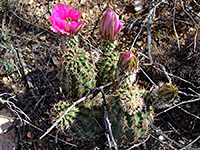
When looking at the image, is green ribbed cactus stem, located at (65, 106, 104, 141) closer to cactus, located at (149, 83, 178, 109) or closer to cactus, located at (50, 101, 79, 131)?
cactus, located at (50, 101, 79, 131)

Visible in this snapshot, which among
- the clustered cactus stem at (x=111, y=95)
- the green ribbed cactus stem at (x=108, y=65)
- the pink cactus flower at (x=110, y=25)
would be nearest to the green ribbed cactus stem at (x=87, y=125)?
the clustered cactus stem at (x=111, y=95)

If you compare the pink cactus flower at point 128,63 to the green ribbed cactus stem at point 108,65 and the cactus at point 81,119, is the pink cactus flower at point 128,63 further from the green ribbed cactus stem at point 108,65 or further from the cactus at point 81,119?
the cactus at point 81,119

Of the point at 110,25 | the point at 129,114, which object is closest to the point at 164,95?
the point at 129,114

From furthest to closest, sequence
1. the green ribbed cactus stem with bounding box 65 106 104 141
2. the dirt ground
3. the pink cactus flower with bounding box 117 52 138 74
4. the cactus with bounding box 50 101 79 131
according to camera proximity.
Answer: the dirt ground, the green ribbed cactus stem with bounding box 65 106 104 141, the cactus with bounding box 50 101 79 131, the pink cactus flower with bounding box 117 52 138 74

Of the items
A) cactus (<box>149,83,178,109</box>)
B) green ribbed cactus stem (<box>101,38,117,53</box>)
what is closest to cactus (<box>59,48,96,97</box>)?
green ribbed cactus stem (<box>101,38,117,53</box>)

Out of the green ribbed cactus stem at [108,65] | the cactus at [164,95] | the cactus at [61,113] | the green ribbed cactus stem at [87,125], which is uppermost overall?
the green ribbed cactus stem at [108,65]

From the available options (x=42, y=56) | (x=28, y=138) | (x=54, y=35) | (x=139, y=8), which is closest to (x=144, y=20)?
(x=139, y=8)
